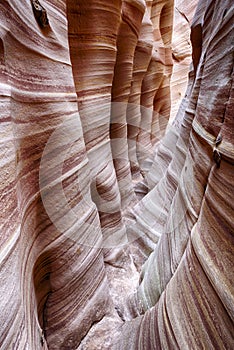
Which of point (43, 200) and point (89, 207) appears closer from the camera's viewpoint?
point (43, 200)

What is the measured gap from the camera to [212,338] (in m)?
0.73

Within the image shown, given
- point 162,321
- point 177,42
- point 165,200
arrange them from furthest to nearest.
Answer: point 177,42 → point 165,200 → point 162,321

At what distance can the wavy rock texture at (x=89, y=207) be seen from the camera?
0.78 meters

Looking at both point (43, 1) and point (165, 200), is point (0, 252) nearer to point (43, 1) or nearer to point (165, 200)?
point (43, 1)

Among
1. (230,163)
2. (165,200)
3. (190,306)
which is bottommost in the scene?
(165,200)

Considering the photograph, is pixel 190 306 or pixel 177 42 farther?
pixel 177 42

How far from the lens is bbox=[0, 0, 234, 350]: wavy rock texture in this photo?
781 mm

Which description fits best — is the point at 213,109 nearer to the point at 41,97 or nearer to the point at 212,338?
the point at 41,97

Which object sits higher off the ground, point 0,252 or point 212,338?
point 0,252

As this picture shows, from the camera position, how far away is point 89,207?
146 centimetres

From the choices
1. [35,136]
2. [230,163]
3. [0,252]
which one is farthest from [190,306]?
[35,136]

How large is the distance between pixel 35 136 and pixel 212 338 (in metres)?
0.97

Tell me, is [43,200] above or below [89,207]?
above

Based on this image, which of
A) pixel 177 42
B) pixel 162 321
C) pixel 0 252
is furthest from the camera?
pixel 177 42
